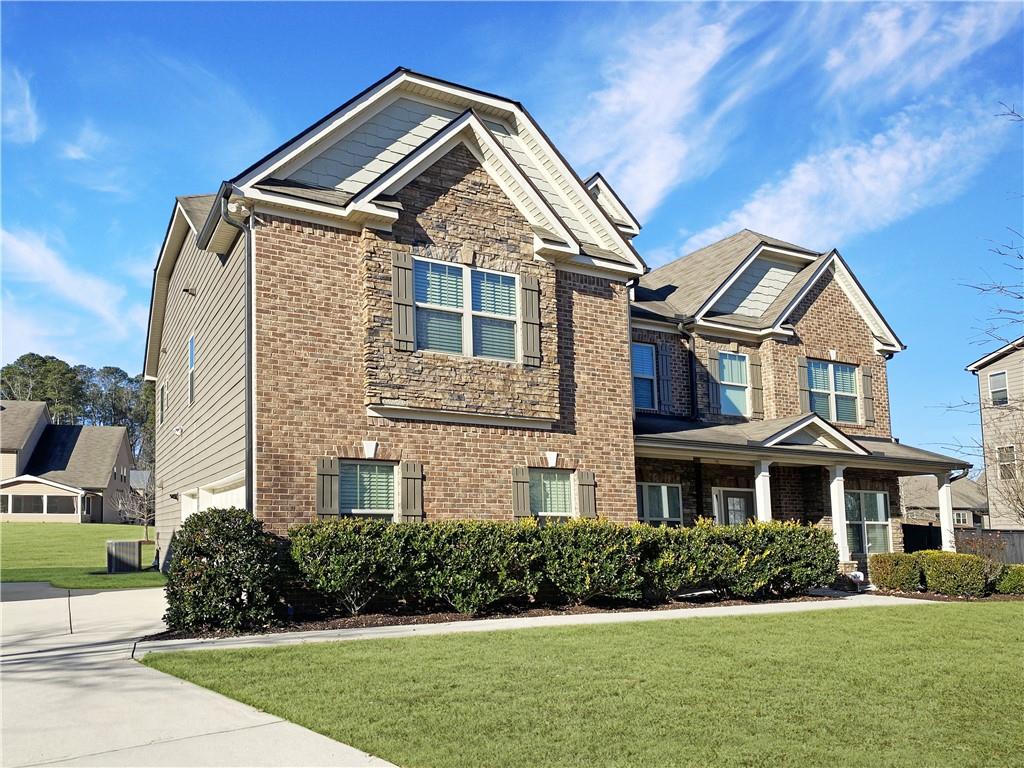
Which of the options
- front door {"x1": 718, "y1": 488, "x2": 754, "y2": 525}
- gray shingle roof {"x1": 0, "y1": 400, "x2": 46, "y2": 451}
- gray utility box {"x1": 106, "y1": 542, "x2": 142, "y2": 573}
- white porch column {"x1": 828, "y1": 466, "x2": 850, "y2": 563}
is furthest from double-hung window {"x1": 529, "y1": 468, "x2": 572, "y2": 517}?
gray shingle roof {"x1": 0, "y1": 400, "x2": 46, "y2": 451}

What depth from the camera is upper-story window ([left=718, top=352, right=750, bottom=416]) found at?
21375 mm

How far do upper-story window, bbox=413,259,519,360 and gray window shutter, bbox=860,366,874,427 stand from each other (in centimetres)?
1179

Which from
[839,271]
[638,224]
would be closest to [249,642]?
[638,224]

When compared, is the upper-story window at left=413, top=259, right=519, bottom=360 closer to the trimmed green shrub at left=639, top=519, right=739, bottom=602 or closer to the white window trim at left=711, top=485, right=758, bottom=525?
the trimmed green shrub at left=639, top=519, right=739, bottom=602

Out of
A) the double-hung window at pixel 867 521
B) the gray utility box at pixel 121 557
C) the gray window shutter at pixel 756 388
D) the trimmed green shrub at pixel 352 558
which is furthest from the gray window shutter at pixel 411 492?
the gray utility box at pixel 121 557

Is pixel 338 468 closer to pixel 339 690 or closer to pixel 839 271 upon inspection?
pixel 339 690

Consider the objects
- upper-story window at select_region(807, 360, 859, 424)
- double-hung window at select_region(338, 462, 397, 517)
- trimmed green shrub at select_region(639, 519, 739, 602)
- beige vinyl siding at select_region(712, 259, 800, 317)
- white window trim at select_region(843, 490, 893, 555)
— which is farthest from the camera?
upper-story window at select_region(807, 360, 859, 424)

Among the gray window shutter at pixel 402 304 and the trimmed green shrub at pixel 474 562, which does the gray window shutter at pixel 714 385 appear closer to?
the trimmed green shrub at pixel 474 562

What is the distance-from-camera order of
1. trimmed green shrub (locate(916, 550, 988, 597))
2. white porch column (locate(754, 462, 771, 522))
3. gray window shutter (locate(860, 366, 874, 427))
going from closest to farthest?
trimmed green shrub (locate(916, 550, 988, 597)) < white porch column (locate(754, 462, 771, 522)) < gray window shutter (locate(860, 366, 874, 427))

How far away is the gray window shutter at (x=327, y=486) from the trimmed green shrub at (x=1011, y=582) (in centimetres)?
1262

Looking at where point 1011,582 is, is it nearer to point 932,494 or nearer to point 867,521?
point 867,521

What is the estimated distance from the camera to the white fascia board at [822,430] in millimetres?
19039

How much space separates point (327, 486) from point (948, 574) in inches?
452

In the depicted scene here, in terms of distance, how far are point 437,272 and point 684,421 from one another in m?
8.14
